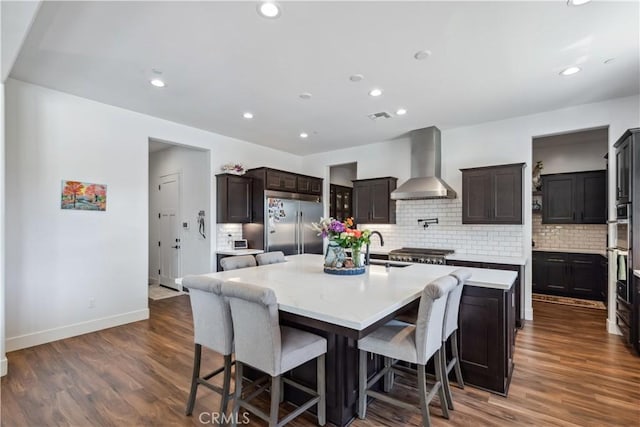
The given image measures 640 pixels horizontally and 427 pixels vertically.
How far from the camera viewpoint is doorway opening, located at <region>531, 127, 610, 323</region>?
5.11m

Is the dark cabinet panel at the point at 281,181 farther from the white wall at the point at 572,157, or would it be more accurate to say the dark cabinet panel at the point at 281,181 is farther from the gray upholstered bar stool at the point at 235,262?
the white wall at the point at 572,157

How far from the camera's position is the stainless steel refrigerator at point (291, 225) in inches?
212

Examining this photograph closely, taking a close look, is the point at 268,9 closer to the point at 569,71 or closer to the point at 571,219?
the point at 569,71

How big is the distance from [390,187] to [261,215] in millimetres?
2414

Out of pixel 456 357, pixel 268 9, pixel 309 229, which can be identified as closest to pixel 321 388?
pixel 456 357

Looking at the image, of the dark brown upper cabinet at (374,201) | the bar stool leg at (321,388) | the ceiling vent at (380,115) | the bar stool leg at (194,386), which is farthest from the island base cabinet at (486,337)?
the dark brown upper cabinet at (374,201)

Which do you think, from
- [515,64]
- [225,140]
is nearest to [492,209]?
[515,64]

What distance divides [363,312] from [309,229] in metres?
4.66

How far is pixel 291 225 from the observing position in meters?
5.80

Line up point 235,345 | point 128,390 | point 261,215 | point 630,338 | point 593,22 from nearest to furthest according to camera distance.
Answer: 1. point 235,345
2. point 593,22
3. point 128,390
4. point 630,338
5. point 261,215

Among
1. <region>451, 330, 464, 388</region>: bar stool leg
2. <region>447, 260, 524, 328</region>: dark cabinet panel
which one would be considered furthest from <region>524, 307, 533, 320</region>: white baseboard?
<region>451, 330, 464, 388</region>: bar stool leg

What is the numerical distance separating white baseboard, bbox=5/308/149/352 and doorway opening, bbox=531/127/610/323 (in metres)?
6.48

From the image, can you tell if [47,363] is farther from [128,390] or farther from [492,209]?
[492,209]

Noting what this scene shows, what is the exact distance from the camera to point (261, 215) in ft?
17.6
